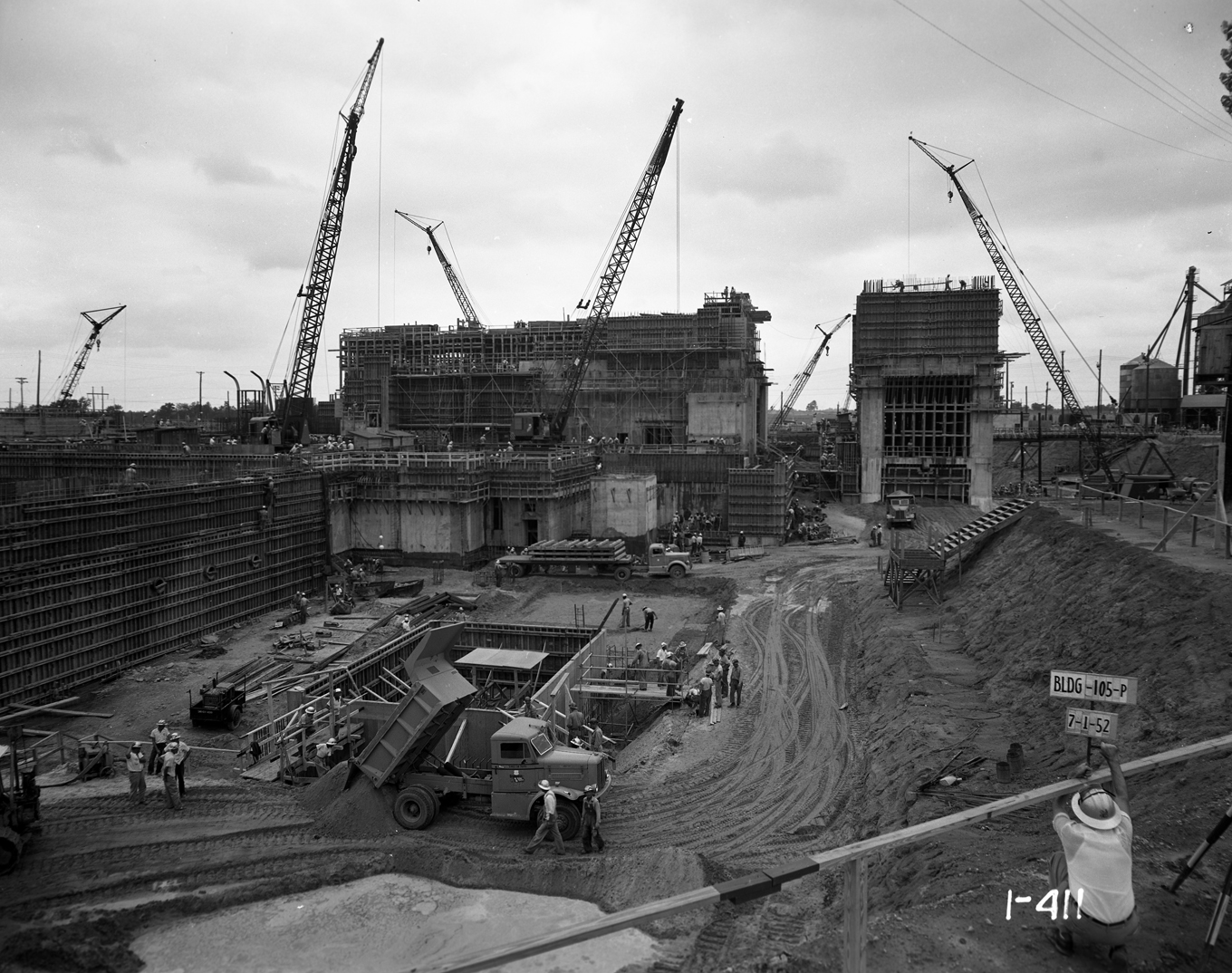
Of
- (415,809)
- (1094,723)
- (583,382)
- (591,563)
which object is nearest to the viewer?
(1094,723)

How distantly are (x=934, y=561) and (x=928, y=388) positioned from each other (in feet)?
119

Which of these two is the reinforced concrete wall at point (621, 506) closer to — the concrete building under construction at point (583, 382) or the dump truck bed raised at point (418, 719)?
the concrete building under construction at point (583, 382)

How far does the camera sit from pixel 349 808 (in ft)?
50.7

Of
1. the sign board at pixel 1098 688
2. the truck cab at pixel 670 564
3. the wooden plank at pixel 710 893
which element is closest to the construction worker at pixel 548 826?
the sign board at pixel 1098 688

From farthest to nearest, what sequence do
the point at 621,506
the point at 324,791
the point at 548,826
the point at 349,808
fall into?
the point at 621,506 < the point at 324,791 < the point at 349,808 < the point at 548,826

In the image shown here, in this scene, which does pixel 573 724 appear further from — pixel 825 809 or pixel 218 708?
pixel 218 708

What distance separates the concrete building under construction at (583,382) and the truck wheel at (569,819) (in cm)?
4853

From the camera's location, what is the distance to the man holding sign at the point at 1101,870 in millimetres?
6156

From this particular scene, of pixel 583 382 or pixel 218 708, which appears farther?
pixel 583 382

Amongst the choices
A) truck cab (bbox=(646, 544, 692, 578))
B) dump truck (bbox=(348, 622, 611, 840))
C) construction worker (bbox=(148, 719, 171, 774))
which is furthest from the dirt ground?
truck cab (bbox=(646, 544, 692, 578))

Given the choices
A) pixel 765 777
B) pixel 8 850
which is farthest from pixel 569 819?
pixel 8 850

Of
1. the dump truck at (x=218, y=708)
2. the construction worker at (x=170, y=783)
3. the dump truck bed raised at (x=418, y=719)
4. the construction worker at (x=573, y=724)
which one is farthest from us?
the dump truck at (x=218, y=708)

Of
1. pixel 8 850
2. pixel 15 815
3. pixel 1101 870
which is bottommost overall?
pixel 8 850

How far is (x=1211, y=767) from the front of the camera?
414 inches
